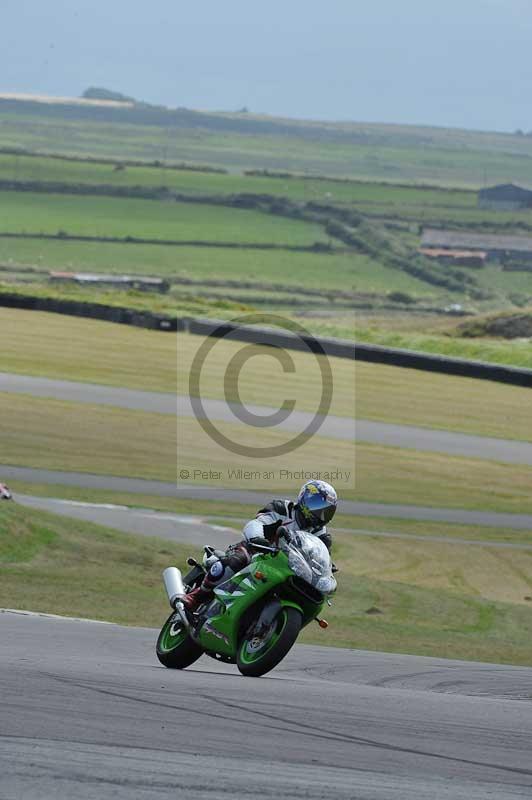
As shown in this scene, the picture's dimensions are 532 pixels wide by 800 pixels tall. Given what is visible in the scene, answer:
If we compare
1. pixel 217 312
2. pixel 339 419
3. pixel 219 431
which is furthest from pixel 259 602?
pixel 217 312

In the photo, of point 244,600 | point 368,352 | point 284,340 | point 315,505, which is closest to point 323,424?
point 368,352

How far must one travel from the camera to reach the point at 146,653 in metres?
12.8

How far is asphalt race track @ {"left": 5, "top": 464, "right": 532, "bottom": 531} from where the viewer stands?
29578 mm

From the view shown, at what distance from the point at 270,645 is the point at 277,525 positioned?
102 cm

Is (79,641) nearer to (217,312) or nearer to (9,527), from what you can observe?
(9,527)

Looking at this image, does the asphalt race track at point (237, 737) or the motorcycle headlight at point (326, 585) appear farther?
the motorcycle headlight at point (326, 585)

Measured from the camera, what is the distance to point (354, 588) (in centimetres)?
2098

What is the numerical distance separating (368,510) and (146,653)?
17.2 meters

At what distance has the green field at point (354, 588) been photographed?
17.5 m

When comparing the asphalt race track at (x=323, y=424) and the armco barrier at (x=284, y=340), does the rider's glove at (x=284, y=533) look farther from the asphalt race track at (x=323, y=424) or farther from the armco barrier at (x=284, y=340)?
the armco barrier at (x=284, y=340)

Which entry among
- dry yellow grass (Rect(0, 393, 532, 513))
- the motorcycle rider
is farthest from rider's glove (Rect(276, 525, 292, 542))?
dry yellow grass (Rect(0, 393, 532, 513))

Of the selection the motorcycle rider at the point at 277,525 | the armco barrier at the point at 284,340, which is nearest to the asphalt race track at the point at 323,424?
the armco barrier at the point at 284,340

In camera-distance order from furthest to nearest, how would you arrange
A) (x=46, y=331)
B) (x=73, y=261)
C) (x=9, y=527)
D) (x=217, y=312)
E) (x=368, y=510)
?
(x=73, y=261)
(x=217, y=312)
(x=46, y=331)
(x=368, y=510)
(x=9, y=527)

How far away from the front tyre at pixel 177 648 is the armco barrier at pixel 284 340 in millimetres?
37002
